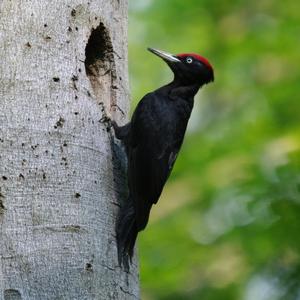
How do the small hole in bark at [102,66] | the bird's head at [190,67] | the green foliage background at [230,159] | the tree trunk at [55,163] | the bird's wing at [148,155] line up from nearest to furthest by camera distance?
the tree trunk at [55,163] → the bird's wing at [148,155] → the small hole in bark at [102,66] → the green foliage background at [230,159] → the bird's head at [190,67]

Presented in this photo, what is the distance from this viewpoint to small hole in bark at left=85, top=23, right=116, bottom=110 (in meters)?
4.93

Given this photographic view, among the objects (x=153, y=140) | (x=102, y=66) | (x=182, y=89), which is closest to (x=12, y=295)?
(x=102, y=66)

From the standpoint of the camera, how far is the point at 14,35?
14.6ft

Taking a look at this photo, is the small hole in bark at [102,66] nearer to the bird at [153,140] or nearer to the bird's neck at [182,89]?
the bird at [153,140]

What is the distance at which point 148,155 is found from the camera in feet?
17.5

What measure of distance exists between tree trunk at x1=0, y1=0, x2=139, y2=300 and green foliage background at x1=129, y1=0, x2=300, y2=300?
129 cm

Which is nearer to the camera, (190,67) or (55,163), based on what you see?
(55,163)

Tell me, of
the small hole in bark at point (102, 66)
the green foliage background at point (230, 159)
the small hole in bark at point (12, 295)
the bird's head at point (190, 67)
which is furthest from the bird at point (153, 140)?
the green foliage background at point (230, 159)

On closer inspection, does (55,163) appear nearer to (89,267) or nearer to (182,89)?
(89,267)

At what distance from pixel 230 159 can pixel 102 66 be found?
14.4 ft

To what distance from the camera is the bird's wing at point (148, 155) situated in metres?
4.79

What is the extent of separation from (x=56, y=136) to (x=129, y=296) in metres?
0.84

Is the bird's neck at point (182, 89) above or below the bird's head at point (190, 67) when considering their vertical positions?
below

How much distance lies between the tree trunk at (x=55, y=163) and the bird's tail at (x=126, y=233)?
53 mm
